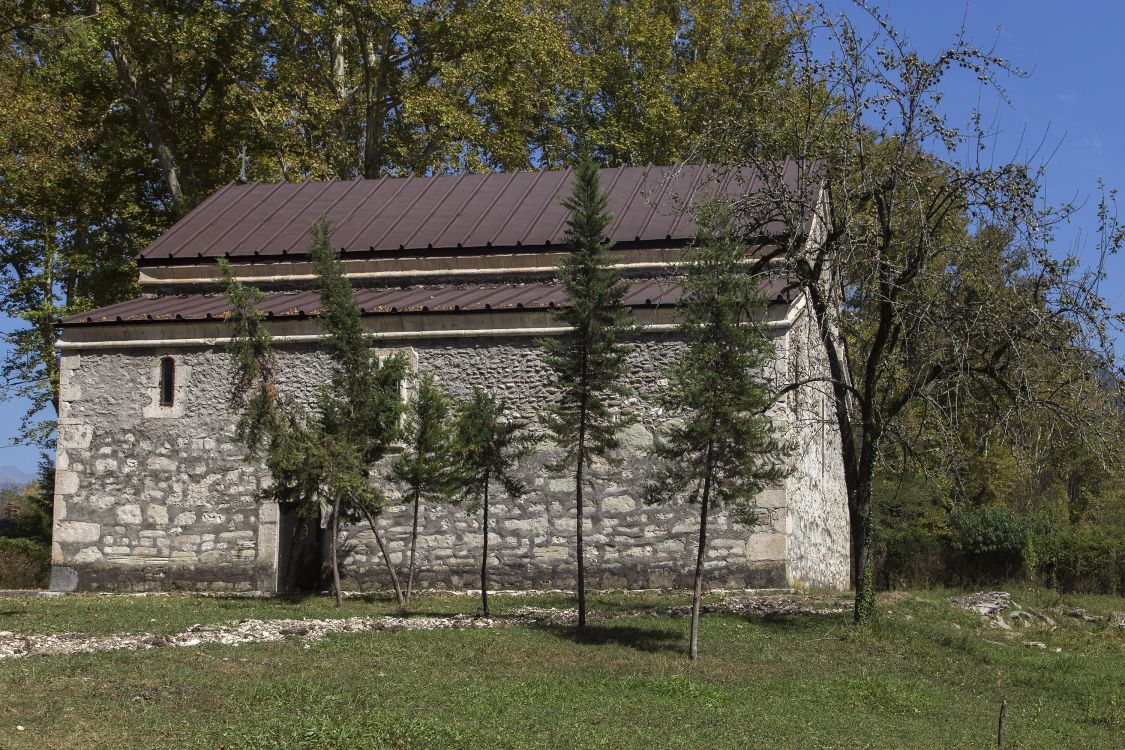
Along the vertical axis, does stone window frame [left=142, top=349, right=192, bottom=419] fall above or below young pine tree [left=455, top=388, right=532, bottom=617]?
above

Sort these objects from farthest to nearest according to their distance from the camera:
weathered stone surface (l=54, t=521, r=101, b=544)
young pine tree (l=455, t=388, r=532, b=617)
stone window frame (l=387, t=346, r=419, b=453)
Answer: weathered stone surface (l=54, t=521, r=101, b=544), stone window frame (l=387, t=346, r=419, b=453), young pine tree (l=455, t=388, r=532, b=617)

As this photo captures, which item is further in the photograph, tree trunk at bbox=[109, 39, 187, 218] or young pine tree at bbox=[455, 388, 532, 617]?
tree trunk at bbox=[109, 39, 187, 218]

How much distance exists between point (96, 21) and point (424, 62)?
344 inches

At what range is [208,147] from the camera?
32.3m

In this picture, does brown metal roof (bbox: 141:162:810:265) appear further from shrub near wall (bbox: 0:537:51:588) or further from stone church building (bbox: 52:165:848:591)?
shrub near wall (bbox: 0:537:51:588)

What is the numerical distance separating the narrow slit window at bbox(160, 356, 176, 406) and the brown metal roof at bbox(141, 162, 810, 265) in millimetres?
3045

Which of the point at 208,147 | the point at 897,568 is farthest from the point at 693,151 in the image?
the point at 208,147

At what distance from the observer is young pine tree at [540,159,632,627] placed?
44.7 ft

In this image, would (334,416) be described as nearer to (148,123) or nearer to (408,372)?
(408,372)

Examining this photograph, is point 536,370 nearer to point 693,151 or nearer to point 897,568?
point 693,151

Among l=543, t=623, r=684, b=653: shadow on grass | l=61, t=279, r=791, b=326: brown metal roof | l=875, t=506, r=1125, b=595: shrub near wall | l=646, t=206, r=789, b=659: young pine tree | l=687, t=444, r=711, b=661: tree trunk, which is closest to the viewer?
l=687, t=444, r=711, b=661: tree trunk

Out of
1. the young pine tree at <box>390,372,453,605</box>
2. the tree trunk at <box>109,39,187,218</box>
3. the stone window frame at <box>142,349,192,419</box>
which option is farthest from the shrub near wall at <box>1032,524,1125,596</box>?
the tree trunk at <box>109,39,187,218</box>

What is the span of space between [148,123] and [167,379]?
1352 cm

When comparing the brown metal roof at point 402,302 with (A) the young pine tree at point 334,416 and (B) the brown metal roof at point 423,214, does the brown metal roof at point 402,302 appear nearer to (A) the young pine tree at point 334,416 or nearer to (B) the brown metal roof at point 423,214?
(B) the brown metal roof at point 423,214
